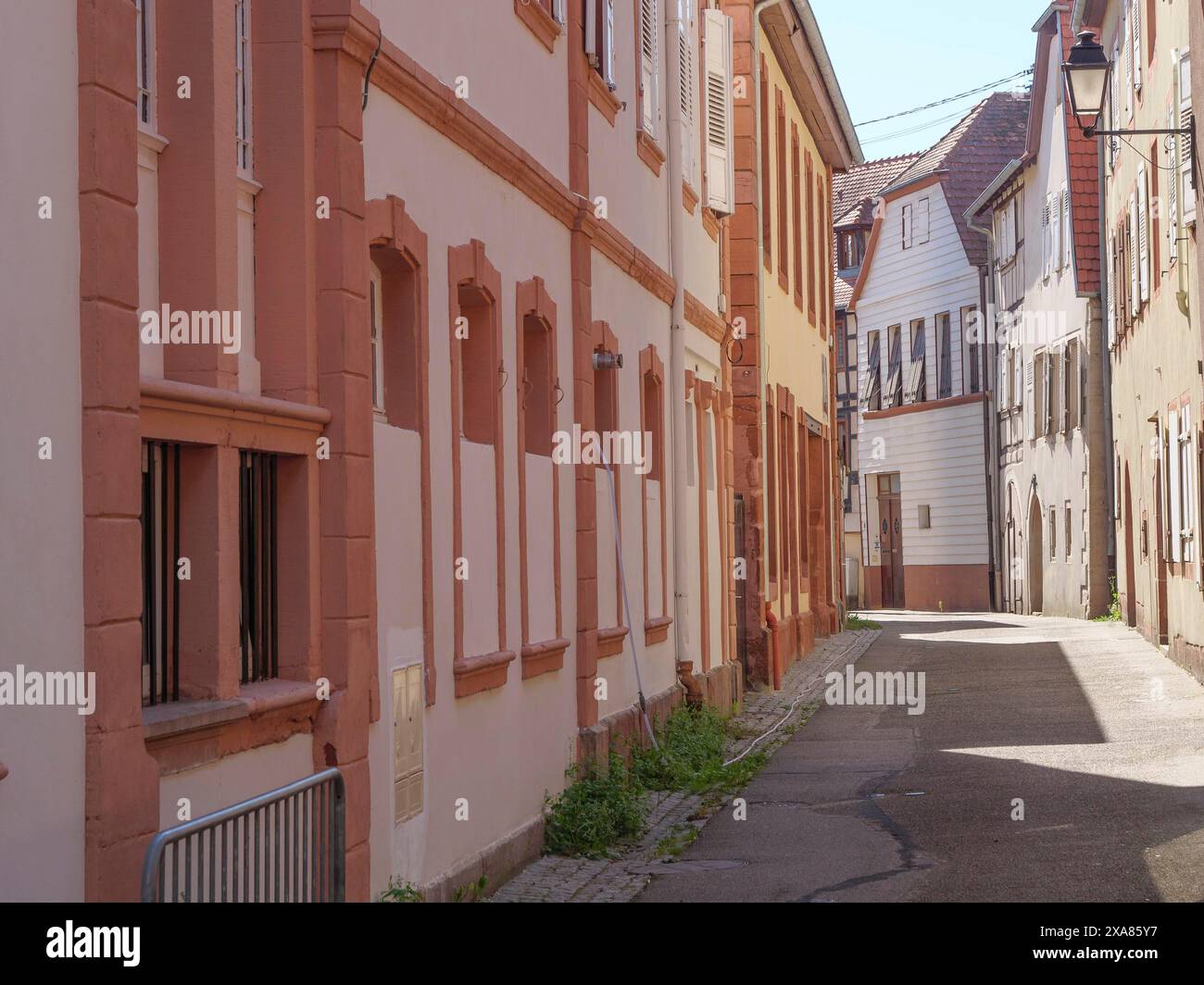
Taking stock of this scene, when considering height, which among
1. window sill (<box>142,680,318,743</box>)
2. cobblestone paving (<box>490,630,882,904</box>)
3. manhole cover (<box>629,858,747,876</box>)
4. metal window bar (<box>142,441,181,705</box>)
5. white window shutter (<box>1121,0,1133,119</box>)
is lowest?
manhole cover (<box>629,858,747,876</box>)

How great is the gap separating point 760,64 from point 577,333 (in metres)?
12.6

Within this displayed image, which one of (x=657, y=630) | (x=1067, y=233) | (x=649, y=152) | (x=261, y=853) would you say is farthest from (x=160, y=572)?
(x=1067, y=233)

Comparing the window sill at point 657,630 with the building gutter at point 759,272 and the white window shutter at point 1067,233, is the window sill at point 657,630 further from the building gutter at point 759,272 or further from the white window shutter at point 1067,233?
the white window shutter at point 1067,233

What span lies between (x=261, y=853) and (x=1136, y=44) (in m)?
22.5

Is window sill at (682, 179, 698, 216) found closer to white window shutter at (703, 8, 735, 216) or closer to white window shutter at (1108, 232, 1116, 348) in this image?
white window shutter at (703, 8, 735, 216)

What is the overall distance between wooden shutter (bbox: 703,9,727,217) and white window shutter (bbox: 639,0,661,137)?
2956mm

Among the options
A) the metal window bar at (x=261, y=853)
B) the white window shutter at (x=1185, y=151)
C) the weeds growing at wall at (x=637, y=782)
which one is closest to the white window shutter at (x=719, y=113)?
the white window shutter at (x=1185, y=151)

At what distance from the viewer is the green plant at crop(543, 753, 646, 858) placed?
11156mm

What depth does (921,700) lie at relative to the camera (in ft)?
67.9

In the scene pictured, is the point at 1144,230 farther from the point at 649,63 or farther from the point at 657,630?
the point at 657,630

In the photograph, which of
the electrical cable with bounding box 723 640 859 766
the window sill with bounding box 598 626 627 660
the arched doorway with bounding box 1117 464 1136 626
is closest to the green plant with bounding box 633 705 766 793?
the electrical cable with bounding box 723 640 859 766

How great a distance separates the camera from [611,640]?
13.9 meters
